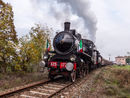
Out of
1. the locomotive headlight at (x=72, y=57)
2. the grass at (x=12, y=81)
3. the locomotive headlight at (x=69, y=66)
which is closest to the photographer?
the grass at (x=12, y=81)

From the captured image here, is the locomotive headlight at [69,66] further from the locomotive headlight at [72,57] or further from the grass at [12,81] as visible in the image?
the grass at [12,81]

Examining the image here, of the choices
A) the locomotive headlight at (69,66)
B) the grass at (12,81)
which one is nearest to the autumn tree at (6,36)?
the grass at (12,81)

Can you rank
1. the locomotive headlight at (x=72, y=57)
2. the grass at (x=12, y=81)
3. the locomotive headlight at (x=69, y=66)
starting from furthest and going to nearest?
the locomotive headlight at (x=72, y=57) → the locomotive headlight at (x=69, y=66) → the grass at (x=12, y=81)

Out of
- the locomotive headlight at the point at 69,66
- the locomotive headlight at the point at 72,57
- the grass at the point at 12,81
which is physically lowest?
the grass at the point at 12,81

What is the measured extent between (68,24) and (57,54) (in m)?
2.15

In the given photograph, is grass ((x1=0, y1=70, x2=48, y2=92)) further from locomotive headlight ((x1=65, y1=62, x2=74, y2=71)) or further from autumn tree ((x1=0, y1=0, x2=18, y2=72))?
locomotive headlight ((x1=65, y1=62, x2=74, y2=71))

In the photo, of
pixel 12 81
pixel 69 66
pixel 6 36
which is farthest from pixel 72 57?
pixel 6 36

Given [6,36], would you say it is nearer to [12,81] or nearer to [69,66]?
[12,81]

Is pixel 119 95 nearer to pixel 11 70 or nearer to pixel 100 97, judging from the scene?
pixel 100 97

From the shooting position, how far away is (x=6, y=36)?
7.00 metres

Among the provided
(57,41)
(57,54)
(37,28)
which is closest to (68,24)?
(57,41)

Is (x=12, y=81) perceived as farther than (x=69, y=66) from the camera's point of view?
No

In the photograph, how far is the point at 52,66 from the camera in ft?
22.0

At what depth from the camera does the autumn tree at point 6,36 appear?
6682 mm
